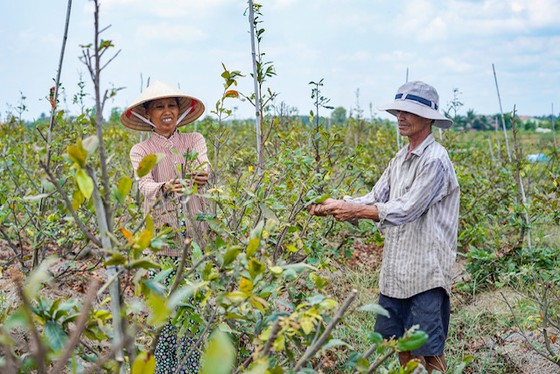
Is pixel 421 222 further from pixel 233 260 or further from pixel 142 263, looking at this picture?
pixel 142 263

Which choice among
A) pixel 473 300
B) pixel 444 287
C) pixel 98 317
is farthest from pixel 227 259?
pixel 473 300

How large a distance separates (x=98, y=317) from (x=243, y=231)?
1.31 metres

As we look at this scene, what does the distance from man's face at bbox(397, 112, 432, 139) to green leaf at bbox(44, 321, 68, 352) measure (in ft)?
5.64

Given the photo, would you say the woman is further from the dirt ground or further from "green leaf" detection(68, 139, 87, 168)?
"green leaf" detection(68, 139, 87, 168)

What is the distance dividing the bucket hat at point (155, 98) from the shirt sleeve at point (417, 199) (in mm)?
1034

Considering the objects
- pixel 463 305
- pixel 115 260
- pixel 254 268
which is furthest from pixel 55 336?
pixel 463 305

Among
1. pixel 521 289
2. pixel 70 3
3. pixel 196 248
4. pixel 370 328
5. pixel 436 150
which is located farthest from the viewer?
pixel 521 289

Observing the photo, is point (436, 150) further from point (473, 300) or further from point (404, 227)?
point (473, 300)

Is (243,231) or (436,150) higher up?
(436,150)

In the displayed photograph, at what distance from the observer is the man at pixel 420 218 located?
229cm

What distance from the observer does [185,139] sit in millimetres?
2727

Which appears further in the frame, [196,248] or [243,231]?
[243,231]

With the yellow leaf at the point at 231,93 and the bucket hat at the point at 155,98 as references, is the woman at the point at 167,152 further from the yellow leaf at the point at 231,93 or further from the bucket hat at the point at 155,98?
Result: the yellow leaf at the point at 231,93

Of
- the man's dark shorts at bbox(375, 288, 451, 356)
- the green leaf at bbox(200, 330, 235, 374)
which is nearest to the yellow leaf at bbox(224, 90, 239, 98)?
the man's dark shorts at bbox(375, 288, 451, 356)
